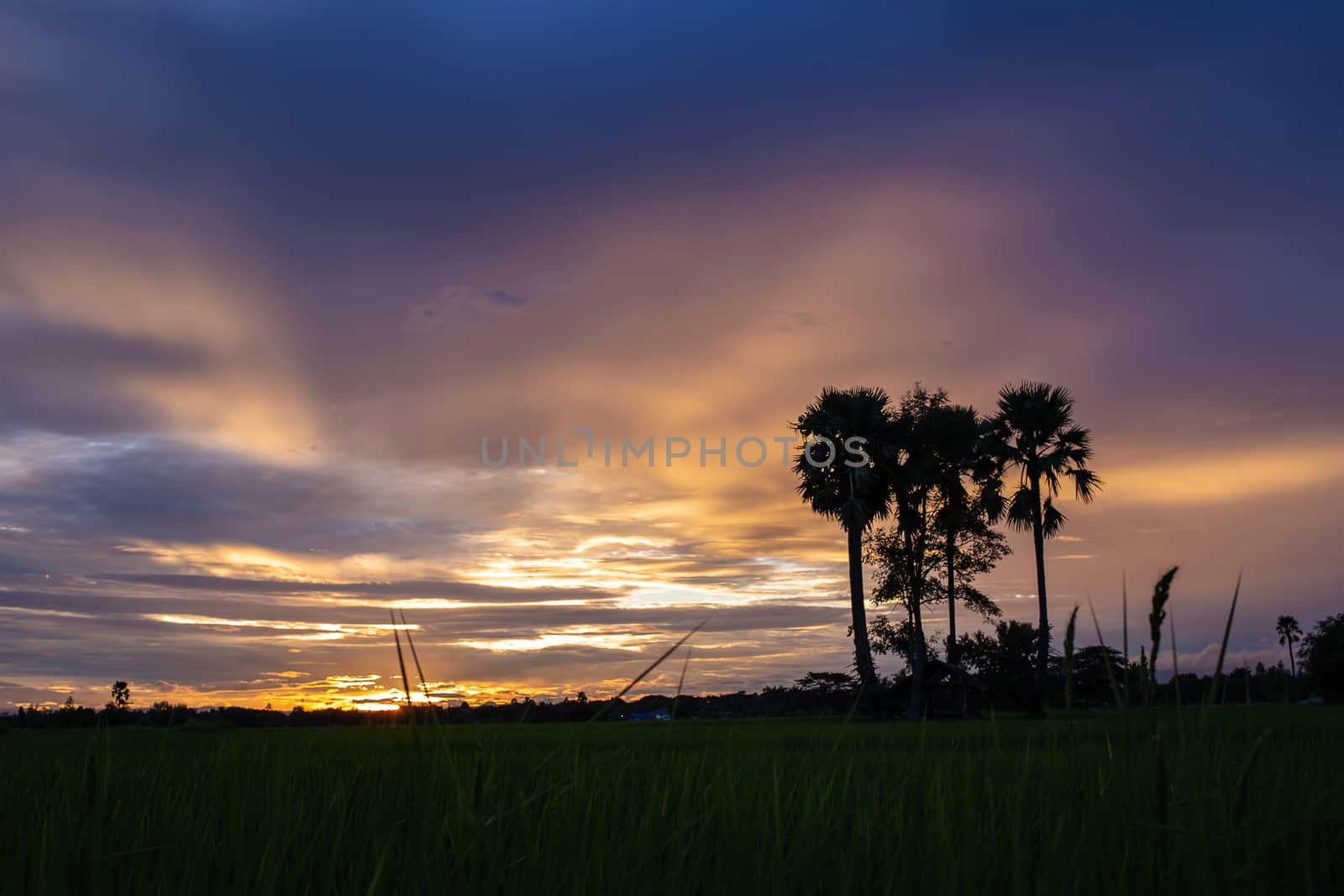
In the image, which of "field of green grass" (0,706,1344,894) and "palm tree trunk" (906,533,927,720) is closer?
"field of green grass" (0,706,1344,894)

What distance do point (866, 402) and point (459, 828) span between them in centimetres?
3911

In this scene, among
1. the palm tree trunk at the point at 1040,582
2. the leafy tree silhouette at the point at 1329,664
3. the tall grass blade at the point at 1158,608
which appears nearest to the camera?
the tall grass blade at the point at 1158,608

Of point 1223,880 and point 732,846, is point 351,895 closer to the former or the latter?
point 732,846

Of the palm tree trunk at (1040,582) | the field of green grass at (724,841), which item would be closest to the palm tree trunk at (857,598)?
the palm tree trunk at (1040,582)

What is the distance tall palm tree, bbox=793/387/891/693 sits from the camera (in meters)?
38.4

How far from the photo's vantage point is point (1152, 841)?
6.34 ft

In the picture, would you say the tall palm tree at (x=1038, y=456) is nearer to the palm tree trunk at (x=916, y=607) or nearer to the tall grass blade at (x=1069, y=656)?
the palm tree trunk at (x=916, y=607)

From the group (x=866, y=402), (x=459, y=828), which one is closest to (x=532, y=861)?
(x=459, y=828)

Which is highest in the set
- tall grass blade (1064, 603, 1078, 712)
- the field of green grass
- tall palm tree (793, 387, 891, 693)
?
tall palm tree (793, 387, 891, 693)

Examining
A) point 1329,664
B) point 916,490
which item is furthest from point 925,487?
point 1329,664

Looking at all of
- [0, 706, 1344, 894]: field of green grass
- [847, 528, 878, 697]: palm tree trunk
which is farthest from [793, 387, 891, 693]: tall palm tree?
[0, 706, 1344, 894]: field of green grass

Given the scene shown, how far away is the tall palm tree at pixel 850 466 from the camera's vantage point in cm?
3844

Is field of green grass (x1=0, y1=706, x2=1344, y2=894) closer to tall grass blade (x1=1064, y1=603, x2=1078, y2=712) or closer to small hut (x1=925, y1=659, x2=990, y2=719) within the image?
tall grass blade (x1=1064, y1=603, x2=1078, y2=712)

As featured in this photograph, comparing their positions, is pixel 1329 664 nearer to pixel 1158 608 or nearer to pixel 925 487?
pixel 925 487
